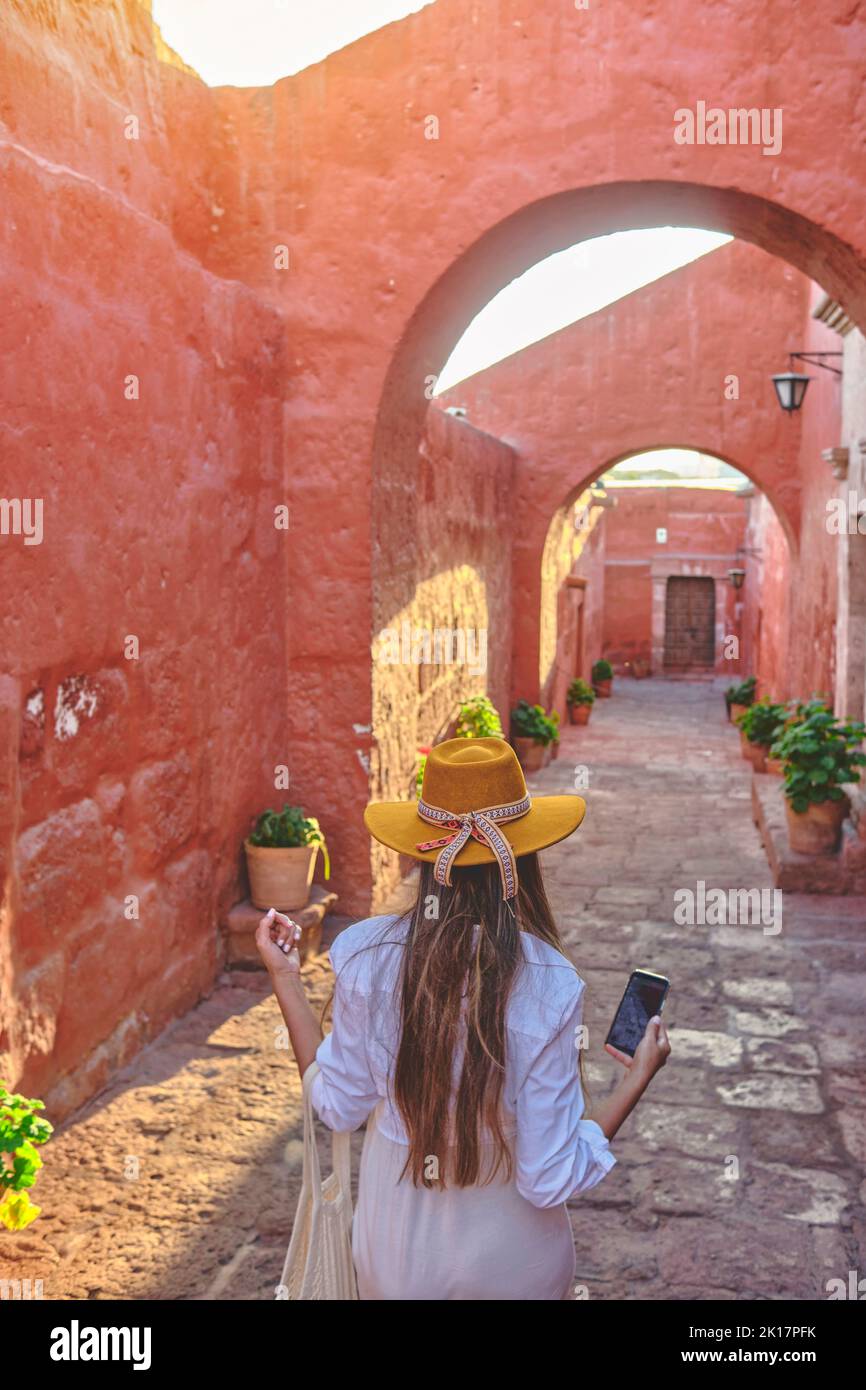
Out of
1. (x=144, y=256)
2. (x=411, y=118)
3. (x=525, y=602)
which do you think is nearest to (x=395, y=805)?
(x=144, y=256)

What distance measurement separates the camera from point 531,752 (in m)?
12.4

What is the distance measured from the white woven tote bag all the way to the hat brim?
0.43 m

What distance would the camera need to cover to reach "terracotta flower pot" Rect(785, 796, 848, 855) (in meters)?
7.12

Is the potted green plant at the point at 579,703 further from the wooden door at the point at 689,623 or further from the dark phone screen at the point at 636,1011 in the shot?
the dark phone screen at the point at 636,1011

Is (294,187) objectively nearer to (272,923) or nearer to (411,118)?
(411,118)

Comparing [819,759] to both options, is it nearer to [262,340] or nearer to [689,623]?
[262,340]

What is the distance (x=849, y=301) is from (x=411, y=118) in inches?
88.9

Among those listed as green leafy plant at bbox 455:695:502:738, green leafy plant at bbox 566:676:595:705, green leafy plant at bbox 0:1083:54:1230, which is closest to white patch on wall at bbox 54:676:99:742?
green leafy plant at bbox 0:1083:54:1230

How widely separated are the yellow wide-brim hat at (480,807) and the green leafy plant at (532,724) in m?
10.3

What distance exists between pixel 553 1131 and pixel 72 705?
2.58m

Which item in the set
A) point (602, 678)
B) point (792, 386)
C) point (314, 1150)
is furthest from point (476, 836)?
point (602, 678)

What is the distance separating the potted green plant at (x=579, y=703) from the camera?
15984mm

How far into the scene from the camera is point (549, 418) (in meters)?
12.9

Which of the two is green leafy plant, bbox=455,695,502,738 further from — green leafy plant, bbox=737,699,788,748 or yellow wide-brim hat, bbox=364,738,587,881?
yellow wide-brim hat, bbox=364,738,587,881
